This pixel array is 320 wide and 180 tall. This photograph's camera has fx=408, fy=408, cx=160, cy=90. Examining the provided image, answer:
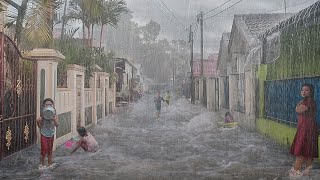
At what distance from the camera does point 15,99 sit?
8.58m

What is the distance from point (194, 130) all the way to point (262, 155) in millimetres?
6050

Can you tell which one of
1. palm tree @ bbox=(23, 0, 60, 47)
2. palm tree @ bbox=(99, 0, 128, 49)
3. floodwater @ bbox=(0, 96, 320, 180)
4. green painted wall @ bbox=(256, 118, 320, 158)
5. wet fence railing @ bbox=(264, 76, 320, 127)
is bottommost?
floodwater @ bbox=(0, 96, 320, 180)

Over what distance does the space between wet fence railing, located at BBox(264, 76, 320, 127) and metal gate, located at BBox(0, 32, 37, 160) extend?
249 inches

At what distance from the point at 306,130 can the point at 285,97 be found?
160 inches

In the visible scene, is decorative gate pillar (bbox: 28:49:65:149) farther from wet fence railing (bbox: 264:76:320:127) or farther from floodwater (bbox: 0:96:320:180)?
wet fence railing (bbox: 264:76:320:127)

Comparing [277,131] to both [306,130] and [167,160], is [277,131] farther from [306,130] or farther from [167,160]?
[306,130]

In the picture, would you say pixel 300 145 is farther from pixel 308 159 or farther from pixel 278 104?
pixel 278 104

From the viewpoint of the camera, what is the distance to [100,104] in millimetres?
19156

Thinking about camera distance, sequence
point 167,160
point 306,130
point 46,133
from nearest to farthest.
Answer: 1. point 306,130
2. point 46,133
3. point 167,160

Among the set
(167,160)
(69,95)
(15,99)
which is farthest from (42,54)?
(167,160)

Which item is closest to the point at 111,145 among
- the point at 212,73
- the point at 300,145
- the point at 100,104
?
the point at 300,145

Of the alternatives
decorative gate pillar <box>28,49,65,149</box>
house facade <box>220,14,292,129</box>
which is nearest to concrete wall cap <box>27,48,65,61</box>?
decorative gate pillar <box>28,49,65,149</box>

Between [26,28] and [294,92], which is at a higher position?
[26,28]

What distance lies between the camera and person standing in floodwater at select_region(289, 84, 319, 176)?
696cm
